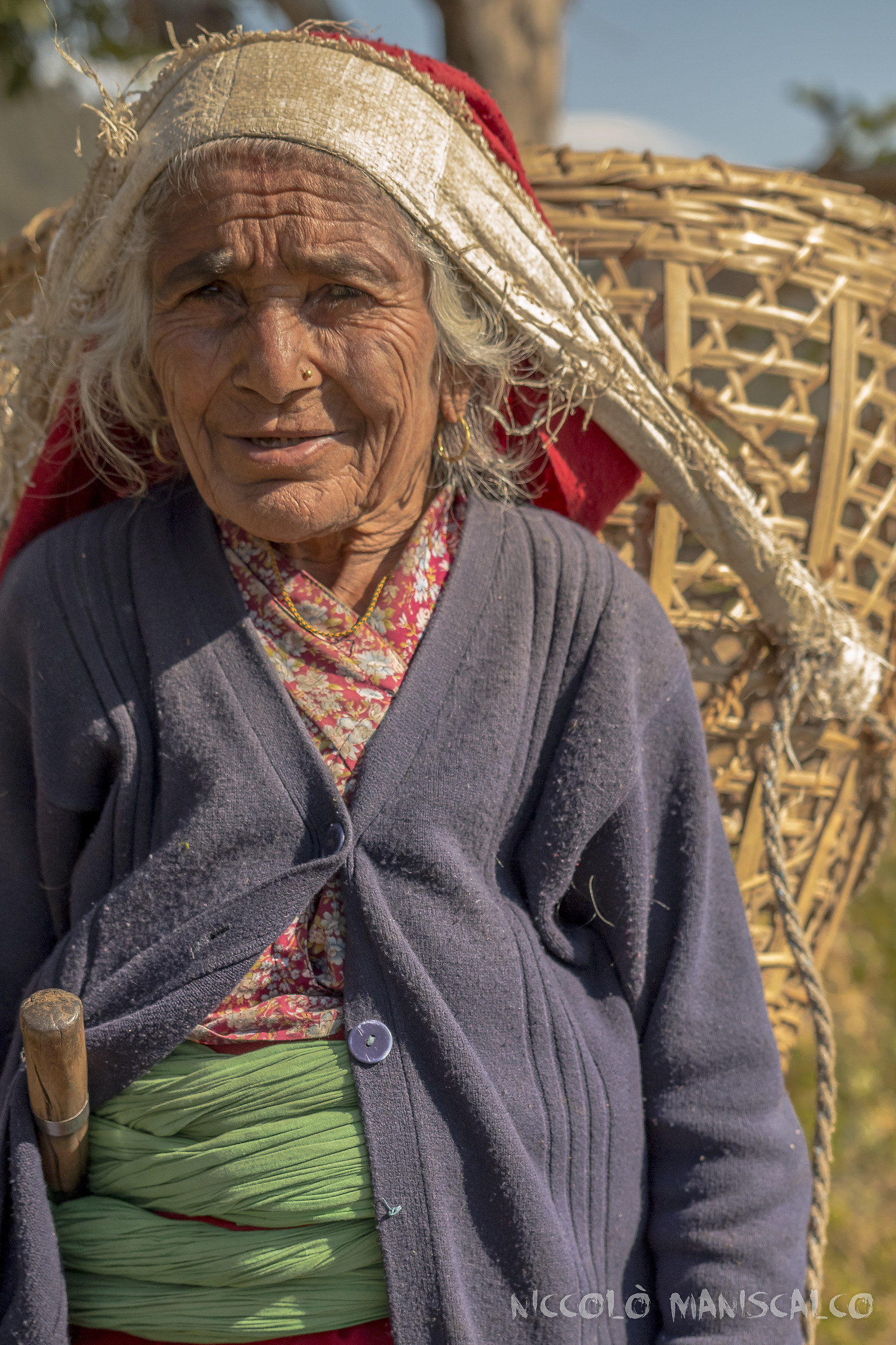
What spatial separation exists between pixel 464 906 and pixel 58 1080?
19.9 inches

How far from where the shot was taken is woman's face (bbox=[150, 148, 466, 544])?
122 centimetres

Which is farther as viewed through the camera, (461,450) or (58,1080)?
(461,450)

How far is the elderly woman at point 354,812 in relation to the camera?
A: 4.03 ft

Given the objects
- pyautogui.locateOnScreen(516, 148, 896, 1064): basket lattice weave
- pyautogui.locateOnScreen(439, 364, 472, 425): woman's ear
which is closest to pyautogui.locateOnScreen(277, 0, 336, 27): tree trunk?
pyautogui.locateOnScreen(516, 148, 896, 1064): basket lattice weave

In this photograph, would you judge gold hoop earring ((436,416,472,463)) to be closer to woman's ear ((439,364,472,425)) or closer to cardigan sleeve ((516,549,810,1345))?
woman's ear ((439,364,472,425))

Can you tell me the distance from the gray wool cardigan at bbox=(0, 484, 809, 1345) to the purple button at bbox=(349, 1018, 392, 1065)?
2 centimetres

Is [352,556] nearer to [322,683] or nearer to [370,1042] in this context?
[322,683]

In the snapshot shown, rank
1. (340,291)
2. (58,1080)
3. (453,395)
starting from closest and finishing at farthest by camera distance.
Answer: (58,1080) → (340,291) → (453,395)

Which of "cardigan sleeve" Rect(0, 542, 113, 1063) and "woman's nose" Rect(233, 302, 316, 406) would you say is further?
"cardigan sleeve" Rect(0, 542, 113, 1063)

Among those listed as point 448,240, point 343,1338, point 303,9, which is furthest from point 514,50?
point 343,1338

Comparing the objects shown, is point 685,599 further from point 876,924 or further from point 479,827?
point 876,924

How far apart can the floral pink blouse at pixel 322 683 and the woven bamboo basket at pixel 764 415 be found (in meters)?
0.38

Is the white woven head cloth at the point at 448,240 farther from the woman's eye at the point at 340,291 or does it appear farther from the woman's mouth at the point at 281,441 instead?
the woman's mouth at the point at 281,441

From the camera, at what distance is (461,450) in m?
1.53
